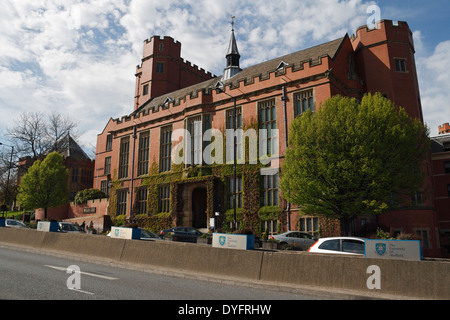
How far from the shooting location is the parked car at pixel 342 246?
1044 cm

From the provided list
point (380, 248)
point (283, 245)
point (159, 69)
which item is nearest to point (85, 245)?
point (283, 245)

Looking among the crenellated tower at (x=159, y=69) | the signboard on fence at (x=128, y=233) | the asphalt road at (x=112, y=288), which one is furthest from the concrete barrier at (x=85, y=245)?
the crenellated tower at (x=159, y=69)

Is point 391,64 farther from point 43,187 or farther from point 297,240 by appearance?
point 43,187

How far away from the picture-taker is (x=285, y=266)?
8.38m

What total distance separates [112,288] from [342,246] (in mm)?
7132

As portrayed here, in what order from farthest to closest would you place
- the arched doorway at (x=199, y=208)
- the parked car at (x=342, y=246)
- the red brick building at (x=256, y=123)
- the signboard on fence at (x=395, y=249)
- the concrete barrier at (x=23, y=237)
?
the arched doorway at (x=199, y=208) → the red brick building at (x=256, y=123) → the concrete barrier at (x=23, y=237) → the parked car at (x=342, y=246) → the signboard on fence at (x=395, y=249)

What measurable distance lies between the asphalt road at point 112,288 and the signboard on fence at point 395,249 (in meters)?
2.25

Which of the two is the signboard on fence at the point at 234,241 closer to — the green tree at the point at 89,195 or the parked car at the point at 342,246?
the parked car at the point at 342,246

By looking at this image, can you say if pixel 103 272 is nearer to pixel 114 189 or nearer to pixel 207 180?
pixel 207 180

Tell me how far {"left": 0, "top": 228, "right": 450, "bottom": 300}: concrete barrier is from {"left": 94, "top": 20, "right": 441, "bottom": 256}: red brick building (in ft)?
47.8

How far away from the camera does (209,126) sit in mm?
30453

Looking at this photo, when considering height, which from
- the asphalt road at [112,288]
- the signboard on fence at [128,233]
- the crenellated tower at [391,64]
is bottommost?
the asphalt road at [112,288]

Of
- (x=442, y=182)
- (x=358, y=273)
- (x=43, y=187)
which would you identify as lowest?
(x=358, y=273)
